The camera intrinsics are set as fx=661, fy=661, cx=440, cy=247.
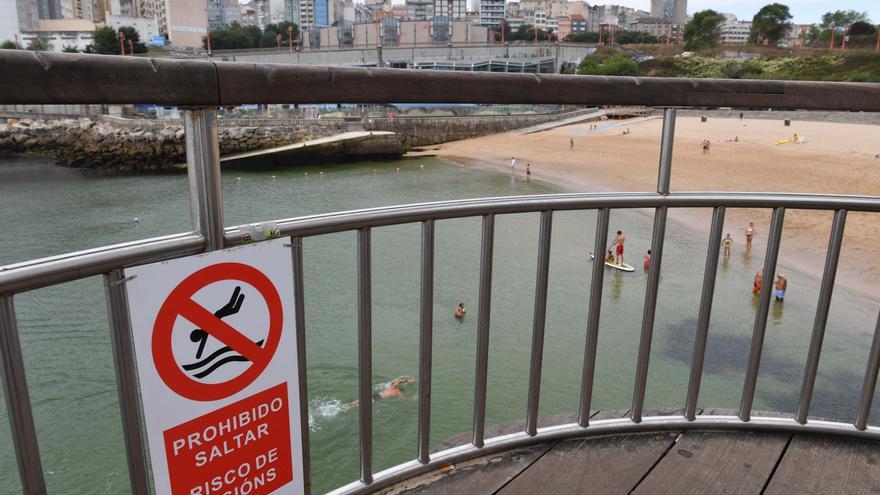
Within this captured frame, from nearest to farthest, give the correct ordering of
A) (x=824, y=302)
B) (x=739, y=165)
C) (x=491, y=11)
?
(x=824, y=302) → (x=739, y=165) → (x=491, y=11)

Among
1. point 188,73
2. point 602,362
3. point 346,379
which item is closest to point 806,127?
point 602,362

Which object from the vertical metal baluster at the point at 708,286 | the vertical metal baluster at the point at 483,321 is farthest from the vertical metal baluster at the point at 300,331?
the vertical metal baluster at the point at 708,286

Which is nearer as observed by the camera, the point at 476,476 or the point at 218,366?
the point at 218,366

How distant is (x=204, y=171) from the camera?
1.21 m

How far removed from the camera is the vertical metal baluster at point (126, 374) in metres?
1.17

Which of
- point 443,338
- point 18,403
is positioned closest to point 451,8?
point 443,338

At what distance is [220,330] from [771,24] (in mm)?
89195

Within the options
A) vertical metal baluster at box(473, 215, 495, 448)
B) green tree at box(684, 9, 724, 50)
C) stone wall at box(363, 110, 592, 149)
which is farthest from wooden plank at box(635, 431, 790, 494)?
green tree at box(684, 9, 724, 50)

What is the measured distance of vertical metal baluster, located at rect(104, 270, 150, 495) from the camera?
1.17 metres

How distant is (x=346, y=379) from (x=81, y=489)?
11.8 feet

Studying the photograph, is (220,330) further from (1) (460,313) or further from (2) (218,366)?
(1) (460,313)

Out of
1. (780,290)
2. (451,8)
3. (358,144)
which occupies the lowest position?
(358,144)

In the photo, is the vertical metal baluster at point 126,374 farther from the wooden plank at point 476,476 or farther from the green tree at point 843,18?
the green tree at point 843,18

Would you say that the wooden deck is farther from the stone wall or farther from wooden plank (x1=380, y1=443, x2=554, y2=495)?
the stone wall
